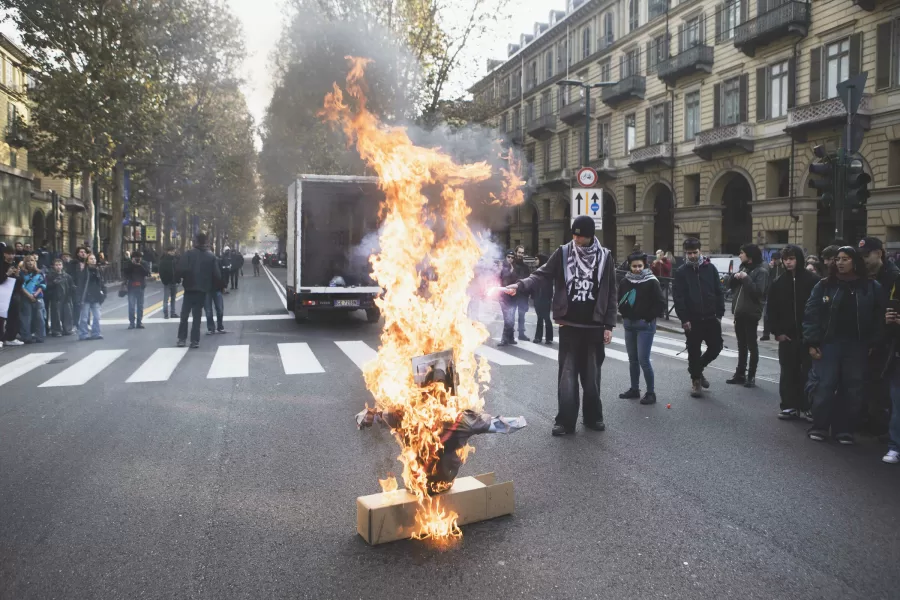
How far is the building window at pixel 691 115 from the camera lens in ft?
111

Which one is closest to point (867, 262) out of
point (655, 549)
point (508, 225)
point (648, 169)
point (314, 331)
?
point (655, 549)

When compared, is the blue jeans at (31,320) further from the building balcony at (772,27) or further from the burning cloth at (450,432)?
the building balcony at (772,27)

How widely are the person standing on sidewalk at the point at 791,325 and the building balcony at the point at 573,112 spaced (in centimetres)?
3591

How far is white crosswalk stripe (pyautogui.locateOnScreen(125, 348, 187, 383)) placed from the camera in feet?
30.1

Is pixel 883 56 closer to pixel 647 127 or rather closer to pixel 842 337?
pixel 647 127

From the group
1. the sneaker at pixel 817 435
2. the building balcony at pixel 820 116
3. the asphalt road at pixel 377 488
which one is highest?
the building balcony at pixel 820 116

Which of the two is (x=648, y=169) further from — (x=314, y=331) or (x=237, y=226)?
(x=237, y=226)

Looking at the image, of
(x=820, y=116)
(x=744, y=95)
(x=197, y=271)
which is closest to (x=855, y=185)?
(x=197, y=271)

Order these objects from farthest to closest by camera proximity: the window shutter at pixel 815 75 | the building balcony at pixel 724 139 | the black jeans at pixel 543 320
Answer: the building balcony at pixel 724 139 < the window shutter at pixel 815 75 < the black jeans at pixel 543 320

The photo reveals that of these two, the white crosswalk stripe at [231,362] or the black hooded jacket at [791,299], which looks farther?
the white crosswalk stripe at [231,362]

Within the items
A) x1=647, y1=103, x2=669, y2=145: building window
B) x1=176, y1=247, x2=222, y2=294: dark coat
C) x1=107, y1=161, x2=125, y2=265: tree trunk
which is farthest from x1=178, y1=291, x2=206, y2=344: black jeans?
x1=647, y1=103, x2=669, y2=145: building window

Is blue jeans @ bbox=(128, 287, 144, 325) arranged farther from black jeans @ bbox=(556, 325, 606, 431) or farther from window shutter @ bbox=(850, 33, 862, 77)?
window shutter @ bbox=(850, 33, 862, 77)

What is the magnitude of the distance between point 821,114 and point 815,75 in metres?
2.04

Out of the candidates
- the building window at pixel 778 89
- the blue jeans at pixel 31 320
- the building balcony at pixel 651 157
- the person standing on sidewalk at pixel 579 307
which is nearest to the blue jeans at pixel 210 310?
the blue jeans at pixel 31 320
